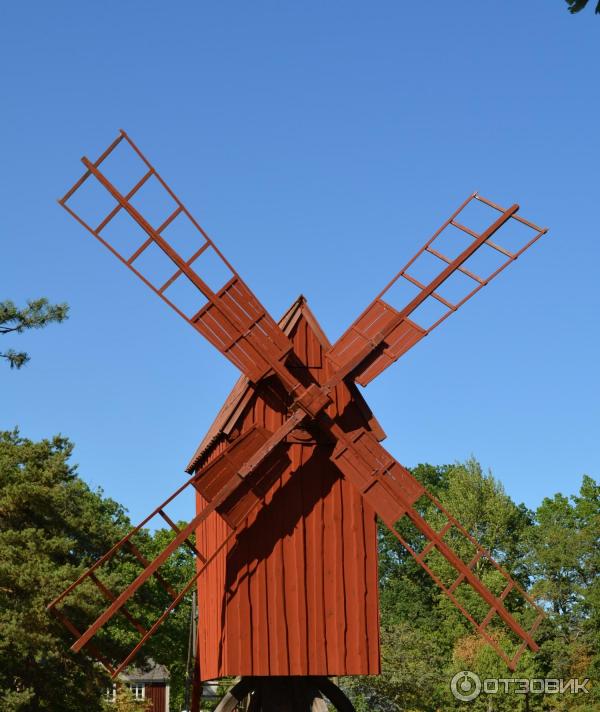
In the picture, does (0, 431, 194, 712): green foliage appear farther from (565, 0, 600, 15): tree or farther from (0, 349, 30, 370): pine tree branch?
(565, 0, 600, 15): tree

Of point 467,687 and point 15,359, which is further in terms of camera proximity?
point 467,687

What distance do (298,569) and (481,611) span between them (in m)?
31.0

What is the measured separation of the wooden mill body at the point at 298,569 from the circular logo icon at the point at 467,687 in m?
21.9

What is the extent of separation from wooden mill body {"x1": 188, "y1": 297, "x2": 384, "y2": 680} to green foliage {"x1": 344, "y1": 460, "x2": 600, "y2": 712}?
19957mm

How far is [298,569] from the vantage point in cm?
1205

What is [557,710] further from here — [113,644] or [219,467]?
[219,467]

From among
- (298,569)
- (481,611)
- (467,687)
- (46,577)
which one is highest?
(481,611)

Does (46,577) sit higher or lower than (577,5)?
higher

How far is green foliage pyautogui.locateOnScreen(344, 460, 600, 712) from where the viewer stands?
32500 mm

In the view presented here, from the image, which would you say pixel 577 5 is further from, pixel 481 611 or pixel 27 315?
pixel 481 611

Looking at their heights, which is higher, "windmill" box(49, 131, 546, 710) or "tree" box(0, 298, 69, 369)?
"tree" box(0, 298, 69, 369)

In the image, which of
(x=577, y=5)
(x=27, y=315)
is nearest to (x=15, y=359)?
(x=27, y=315)

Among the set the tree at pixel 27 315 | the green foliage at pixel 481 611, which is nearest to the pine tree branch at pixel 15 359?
the tree at pixel 27 315

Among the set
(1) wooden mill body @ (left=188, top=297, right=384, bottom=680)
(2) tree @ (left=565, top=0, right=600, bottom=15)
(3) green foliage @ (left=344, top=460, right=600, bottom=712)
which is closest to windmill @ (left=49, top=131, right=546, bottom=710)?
(1) wooden mill body @ (left=188, top=297, right=384, bottom=680)
